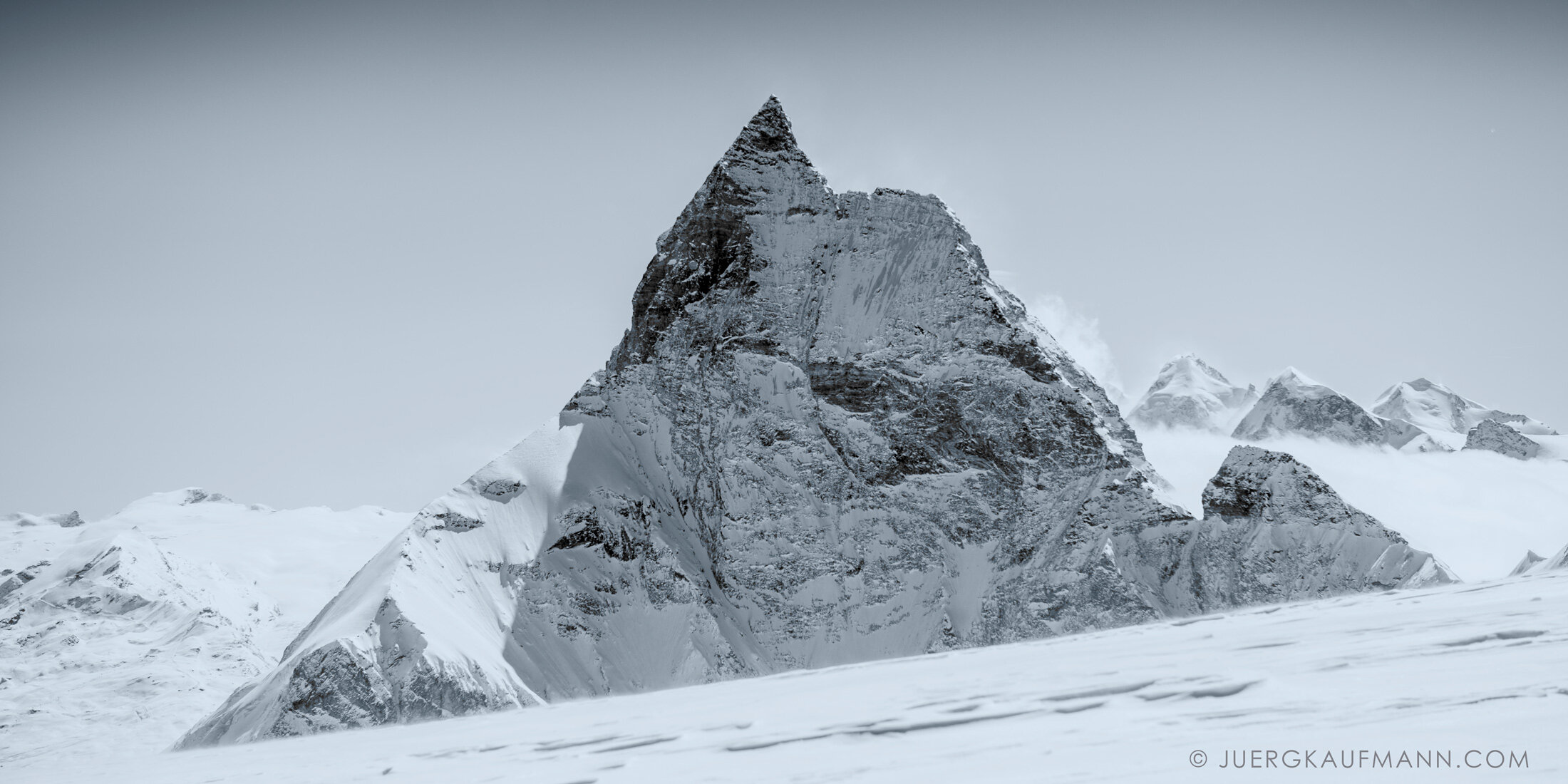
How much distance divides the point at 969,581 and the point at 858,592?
20.7 metres

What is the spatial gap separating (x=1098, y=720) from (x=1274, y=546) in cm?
19754

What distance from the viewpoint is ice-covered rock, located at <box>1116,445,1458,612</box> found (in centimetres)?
17775

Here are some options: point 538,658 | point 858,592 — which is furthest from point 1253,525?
point 538,658

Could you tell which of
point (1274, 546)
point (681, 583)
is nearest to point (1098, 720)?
point (681, 583)

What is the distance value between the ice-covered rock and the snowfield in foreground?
179 metres

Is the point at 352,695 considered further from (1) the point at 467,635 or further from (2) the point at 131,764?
(2) the point at 131,764

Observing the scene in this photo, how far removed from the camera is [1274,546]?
18538cm

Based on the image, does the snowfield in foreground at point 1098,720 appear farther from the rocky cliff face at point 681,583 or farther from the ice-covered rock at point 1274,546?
the ice-covered rock at point 1274,546

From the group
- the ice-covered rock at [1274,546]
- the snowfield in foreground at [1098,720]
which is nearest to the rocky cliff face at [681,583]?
the ice-covered rock at [1274,546]

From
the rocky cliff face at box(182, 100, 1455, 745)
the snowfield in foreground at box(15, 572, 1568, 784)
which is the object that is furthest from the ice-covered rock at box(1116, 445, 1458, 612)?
the snowfield in foreground at box(15, 572, 1568, 784)

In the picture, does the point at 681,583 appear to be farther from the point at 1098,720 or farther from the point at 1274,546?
the point at 1098,720

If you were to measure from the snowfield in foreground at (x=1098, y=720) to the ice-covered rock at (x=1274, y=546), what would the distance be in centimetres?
17864

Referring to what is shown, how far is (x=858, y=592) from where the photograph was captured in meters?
189

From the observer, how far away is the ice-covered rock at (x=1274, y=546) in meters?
178
